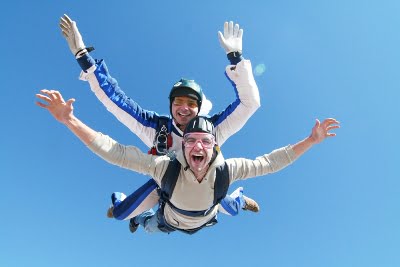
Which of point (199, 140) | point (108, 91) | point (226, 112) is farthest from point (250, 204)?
point (108, 91)

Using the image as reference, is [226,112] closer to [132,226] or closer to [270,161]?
[270,161]

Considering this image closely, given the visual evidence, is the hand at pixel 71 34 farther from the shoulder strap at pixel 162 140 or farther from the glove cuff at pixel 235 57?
the glove cuff at pixel 235 57

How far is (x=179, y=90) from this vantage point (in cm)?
536

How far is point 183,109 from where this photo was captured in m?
5.27

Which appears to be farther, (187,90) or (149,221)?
(149,221)

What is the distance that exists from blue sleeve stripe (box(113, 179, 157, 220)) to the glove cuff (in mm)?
1965

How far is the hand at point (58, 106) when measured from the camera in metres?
3.77

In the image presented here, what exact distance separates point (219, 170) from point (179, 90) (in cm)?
148

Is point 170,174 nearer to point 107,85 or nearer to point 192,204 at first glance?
point 192,204

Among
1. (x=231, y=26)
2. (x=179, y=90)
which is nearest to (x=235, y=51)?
(x=231, y=26)

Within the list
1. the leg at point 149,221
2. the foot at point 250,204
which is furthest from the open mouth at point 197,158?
the foot at point 250,204

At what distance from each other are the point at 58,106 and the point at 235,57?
2.52 meters

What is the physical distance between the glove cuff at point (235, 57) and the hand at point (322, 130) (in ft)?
4.45

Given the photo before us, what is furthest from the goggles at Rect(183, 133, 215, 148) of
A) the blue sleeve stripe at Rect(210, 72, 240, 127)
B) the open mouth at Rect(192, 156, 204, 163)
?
the blue sleeve stripe at Rect(210, 72, 240, 127)
